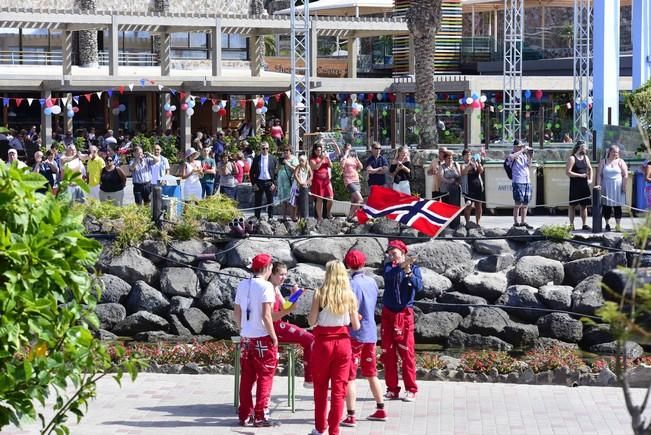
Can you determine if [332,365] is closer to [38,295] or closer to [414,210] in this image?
[38,295]

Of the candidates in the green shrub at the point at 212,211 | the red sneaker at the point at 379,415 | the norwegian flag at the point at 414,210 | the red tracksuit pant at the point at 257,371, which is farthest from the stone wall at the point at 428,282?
the red tracksuit pant at the point at 257,371

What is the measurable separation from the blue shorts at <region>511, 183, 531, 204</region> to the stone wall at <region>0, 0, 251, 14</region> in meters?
32.7

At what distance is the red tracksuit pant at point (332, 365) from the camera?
995 centimetres

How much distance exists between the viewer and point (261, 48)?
49.0m

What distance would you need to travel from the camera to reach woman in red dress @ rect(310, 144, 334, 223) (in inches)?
839

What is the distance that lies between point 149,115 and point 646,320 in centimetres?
3837

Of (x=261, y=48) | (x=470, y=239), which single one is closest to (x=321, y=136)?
(x=470, y=239)

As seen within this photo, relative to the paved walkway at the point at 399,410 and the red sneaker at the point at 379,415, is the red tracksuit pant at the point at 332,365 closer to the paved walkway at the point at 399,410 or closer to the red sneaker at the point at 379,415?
the paved walkway at the point at 399,410

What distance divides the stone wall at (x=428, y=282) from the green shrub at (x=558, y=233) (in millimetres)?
181

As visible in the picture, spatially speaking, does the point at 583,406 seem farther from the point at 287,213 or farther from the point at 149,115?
the point at 149,115

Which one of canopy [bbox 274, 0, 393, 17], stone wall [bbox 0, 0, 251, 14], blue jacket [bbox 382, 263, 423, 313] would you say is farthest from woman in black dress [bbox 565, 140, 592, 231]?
stone wall [bbox 0, 0, 251, 14]

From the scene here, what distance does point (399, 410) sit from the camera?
11.6 meters

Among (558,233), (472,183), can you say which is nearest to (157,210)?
(472,183)

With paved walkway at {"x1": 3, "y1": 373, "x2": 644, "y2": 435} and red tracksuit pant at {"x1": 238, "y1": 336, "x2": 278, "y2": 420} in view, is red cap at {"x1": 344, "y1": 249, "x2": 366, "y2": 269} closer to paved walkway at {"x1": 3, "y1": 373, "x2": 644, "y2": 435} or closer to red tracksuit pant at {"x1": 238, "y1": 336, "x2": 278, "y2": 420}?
red tracksuit pant at {"x1": 238, "y1": 336, "x2": 278, "y2": 420}
